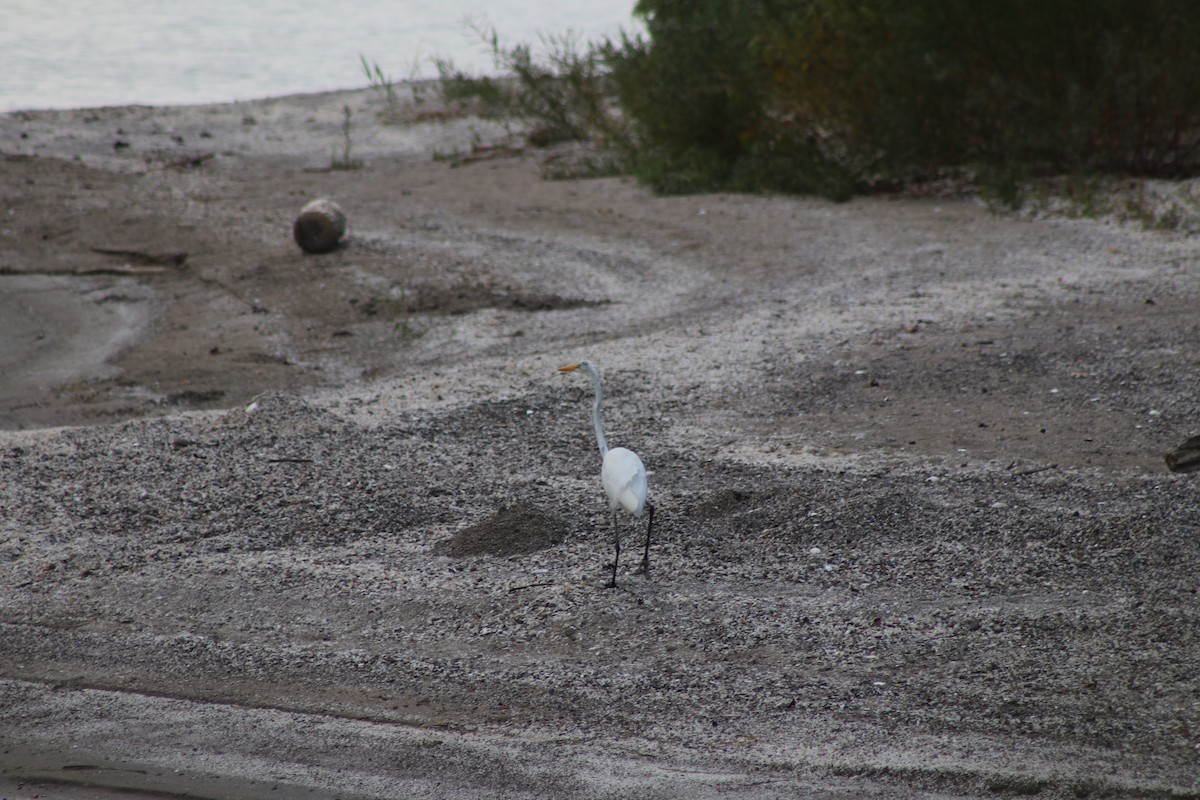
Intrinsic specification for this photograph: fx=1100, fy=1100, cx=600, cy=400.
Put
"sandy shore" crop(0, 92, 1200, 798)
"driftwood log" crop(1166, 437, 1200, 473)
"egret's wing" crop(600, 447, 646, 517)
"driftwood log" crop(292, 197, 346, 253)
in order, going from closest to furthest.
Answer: "sandy shore" crop(0, 92, 1200, 798) → "egret's wing" crop(600, 447, 646, 517) → "driftwood log" crop(1166, 437, 1200, 473) → "driftwood log" crop(292, 197, 346, 253)

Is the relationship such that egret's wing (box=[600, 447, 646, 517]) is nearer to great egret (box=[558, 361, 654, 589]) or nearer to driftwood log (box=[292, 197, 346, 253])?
great egret (box=[558, 361, 654, 589])

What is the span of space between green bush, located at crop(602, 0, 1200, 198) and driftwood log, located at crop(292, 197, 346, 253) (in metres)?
4.19

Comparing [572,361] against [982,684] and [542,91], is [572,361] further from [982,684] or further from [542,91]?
[542,91]

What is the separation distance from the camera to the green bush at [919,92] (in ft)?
36.9

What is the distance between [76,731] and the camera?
12.8ft

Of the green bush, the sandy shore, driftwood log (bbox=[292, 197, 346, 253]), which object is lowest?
the sandy shore

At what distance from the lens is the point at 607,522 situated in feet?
17.7

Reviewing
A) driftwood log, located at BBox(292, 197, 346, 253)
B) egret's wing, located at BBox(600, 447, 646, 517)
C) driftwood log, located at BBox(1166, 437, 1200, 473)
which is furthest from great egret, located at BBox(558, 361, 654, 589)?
driftwood log, located at BBox(292, 197, 346, 253)

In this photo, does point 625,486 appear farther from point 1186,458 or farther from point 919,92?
point 919,92

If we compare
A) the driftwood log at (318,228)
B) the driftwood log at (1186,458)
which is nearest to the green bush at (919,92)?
the driftwood log at (318,228)

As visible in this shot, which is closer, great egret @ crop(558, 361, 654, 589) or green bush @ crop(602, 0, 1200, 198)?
great egret @ crop(558, 361, 654, 589)

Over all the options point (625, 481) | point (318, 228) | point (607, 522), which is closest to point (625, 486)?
point (625, 481)

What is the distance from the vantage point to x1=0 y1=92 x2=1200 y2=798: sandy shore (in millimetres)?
3703

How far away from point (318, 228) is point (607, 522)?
6.31 metres
